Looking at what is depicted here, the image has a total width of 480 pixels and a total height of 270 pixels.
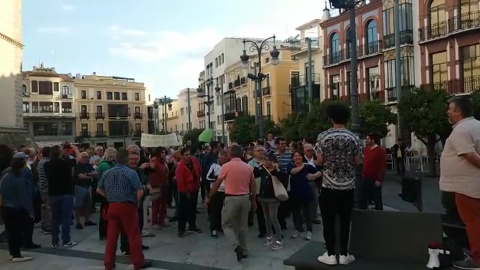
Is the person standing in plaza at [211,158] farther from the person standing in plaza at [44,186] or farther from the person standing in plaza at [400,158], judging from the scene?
the person standing in plaza at [400,158]

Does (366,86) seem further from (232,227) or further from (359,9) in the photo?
(232,227)

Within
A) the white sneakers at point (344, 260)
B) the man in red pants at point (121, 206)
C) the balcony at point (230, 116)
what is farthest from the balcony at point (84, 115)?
the white sneakers at point (344, 260)

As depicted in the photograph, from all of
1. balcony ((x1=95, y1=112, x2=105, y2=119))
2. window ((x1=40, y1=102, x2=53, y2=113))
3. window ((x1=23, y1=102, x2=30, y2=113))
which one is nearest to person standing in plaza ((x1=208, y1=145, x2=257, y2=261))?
window ((x1=23, y1=102, x2=30, y2=113))

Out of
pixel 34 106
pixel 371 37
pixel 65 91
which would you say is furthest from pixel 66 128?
pixel 371 37

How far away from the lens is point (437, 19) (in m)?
30.0

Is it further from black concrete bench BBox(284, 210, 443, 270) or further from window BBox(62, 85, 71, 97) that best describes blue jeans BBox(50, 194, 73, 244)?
window BBox(62, 85, 71, 97)

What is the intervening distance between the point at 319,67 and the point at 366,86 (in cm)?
778

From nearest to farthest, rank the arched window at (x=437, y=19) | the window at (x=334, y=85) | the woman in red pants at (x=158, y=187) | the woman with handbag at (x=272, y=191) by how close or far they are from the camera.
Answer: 1. the woman with handbag at (x=272, y=191)
2. the woman in red pants at (x=158, y=187)
3. the arched window at (x=437, y=19)
4. the window at (x=334, y=85)

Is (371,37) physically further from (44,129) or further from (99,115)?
(99,115)

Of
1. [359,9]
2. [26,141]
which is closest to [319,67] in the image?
[359,9]

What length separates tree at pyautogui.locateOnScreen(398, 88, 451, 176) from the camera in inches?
754

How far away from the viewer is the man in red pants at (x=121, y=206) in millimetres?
6480

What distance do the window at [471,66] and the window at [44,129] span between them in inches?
2510

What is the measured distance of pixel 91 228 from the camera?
10.3m
